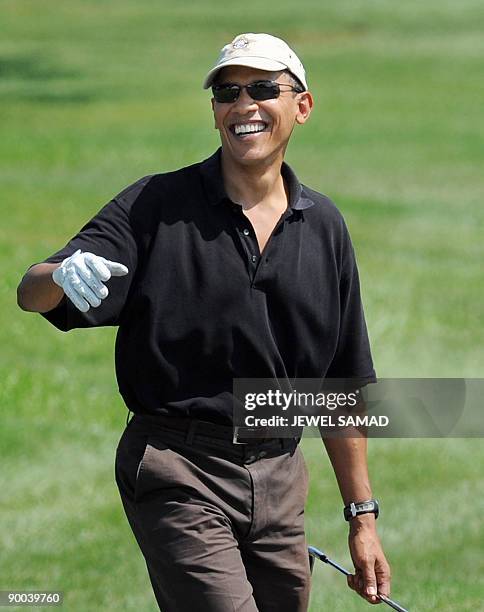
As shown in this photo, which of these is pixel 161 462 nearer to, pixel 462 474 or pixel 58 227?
pixel 462 474

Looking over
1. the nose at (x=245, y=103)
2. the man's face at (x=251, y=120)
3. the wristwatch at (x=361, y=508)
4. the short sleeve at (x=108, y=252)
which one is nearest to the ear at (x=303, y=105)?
the man's face at (x=251, y=120)

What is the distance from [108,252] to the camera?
4.71 metres

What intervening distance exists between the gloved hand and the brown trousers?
0.56m

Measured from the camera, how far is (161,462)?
4.76 metres

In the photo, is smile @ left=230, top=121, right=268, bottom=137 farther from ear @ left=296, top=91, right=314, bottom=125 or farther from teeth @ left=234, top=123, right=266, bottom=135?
ear @ left=296, top=91, right=314, bottom=125

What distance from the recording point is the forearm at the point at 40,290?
15.3ft

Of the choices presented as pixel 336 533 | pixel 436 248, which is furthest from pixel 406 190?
pixel 336 533

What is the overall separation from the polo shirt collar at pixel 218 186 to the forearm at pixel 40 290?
1.84 feet

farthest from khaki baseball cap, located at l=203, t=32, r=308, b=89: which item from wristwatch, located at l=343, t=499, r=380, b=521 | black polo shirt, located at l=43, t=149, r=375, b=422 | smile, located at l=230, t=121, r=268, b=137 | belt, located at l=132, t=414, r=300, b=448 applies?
wristwatch, located at l=343, t=499, r=380, b=521

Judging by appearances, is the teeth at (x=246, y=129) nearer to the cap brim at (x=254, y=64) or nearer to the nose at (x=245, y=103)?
the nose at (x=245, y=103)

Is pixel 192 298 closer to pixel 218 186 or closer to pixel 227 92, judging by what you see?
pixel 218 186

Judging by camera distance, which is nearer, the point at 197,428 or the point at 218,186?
the point at 197,428

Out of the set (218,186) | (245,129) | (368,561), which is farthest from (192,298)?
(368,561)

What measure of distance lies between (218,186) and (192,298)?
38cm
